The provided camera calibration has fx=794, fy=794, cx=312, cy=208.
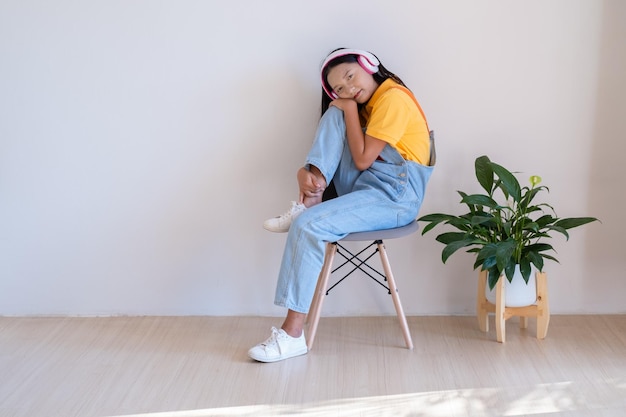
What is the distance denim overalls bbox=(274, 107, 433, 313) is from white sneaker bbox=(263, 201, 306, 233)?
0.22ft

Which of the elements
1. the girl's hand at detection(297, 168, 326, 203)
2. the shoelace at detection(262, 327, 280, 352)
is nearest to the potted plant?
the girl's hand at detection(297, 168, 326, 203)

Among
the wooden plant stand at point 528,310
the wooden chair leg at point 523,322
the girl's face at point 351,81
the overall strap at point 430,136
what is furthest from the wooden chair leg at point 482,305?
the girl's face at point 351,81

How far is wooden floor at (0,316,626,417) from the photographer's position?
224 centimetres

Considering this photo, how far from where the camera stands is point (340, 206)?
100 inches

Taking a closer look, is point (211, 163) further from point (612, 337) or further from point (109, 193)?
point (612, 337)

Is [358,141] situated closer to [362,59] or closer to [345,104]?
[345,104]

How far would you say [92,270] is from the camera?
2967 mm

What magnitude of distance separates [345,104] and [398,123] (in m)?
0.20

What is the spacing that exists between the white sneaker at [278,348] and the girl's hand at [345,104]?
2.48 feet

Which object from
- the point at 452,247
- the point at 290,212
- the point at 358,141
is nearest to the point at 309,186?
the point at 290,212

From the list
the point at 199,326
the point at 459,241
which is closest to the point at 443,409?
the point at 459,241

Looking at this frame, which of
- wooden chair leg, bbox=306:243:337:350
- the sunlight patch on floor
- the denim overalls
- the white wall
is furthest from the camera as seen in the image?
the white wall

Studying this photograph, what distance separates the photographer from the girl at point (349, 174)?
8.30ft

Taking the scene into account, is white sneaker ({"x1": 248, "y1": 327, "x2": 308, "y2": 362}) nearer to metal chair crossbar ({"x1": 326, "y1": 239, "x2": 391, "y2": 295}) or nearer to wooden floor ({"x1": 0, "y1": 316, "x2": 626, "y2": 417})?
wooden floor ({"x1": 0, "y1": 316, "x2": 626, "y2": 417})
